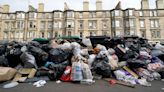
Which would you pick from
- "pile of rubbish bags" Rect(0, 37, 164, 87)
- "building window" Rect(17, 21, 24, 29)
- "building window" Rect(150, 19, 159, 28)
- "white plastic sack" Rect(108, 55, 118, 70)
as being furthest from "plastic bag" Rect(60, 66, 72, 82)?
"building window" Rect(150, 19, 159, 28)

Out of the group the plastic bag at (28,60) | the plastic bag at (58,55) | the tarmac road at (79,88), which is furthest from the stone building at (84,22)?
the tarmac road at (79,88)

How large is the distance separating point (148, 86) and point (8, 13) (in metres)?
33.9

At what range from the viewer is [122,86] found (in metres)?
3.98

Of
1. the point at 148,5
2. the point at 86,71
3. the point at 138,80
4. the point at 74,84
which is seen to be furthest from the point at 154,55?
the point at 148,5

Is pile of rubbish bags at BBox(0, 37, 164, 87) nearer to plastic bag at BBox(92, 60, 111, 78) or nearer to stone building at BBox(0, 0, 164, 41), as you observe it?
plastic bag at BBox(92, 60, 111, 78)

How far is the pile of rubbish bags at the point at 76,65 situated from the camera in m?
4.39

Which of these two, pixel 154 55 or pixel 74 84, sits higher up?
pixel 154 55

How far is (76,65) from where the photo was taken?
4449 millimetres

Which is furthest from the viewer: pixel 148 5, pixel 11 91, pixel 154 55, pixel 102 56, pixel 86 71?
pixel 148 5

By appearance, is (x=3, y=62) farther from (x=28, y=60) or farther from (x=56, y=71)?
(x=56, y=71)

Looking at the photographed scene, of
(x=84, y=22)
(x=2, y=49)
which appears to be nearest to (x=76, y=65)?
(x=2, y=49)

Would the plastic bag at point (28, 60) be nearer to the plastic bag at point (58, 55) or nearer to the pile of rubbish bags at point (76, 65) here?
the pile of rubbish bags at point (76, 65)

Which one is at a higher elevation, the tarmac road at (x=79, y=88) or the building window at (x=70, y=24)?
the building window at (x=70, y=24)

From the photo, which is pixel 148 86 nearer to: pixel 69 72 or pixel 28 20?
pixel 69 72
